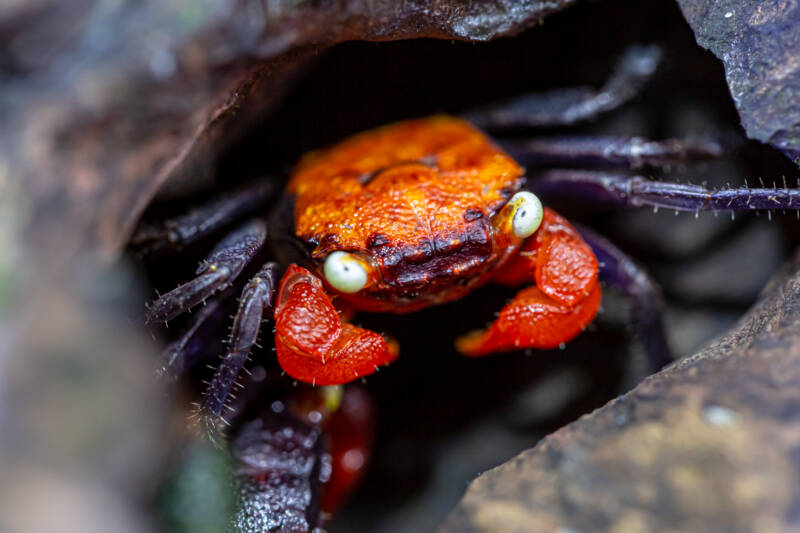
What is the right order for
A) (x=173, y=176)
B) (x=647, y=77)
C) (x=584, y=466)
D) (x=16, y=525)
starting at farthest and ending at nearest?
1. (x=647, y=77)
2. (x=173, y=176)
3. (x=584, y=466)
4. (x=16, y=525)

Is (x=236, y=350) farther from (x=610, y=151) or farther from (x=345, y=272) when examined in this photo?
(x=610, y=151)

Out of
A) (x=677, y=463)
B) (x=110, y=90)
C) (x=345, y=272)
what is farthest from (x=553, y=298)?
(x=110, y=90)

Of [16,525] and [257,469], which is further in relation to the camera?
[257,469]

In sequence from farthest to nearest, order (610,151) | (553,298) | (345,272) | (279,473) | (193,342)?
(610,151)
(279,473)
(193,342)
(553,298)
(345,272)

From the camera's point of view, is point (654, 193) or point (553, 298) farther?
point (654, 193)

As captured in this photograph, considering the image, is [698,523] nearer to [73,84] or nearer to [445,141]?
[73,84]

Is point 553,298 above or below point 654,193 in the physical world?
below

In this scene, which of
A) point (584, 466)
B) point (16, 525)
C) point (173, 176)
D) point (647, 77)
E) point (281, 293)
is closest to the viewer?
point (16, 525)

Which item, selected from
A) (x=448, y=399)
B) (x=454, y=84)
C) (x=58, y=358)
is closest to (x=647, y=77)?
(x=454, y=84)
